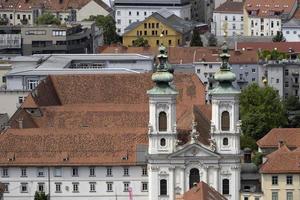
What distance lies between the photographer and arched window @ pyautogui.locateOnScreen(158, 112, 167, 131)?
112m

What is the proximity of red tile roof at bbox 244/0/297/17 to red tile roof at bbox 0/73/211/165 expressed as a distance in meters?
63.3

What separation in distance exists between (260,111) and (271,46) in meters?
30.5

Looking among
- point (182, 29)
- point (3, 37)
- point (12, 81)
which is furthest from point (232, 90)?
point (182, 29)

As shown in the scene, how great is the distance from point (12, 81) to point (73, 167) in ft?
104

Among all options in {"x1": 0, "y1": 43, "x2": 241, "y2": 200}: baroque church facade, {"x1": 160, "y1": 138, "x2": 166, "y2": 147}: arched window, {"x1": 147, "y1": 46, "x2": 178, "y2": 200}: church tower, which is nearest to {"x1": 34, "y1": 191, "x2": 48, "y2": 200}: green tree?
{"x1": 0, "y1": 43, "x2": 241, "y2": 200}: baroque church facade

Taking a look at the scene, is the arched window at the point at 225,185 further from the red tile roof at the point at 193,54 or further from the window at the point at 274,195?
the red tile roof at the point at 193,54

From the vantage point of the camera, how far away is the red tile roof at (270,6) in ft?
642

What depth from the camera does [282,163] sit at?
112562 mm

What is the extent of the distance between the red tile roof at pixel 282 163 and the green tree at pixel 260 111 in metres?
21.8

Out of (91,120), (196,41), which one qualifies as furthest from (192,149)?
(196,41)

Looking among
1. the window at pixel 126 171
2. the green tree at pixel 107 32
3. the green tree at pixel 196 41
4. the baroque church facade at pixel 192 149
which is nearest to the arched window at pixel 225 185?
the baroque church facade at pixel 192 149

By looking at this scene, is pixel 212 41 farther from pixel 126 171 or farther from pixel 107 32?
pixel 126 171

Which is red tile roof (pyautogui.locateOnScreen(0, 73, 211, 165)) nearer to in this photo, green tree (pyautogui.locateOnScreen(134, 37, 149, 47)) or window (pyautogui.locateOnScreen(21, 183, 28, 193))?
window (pyautogui.locateOnScreen(21, 183, 28, 193))

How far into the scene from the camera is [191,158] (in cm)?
11212
